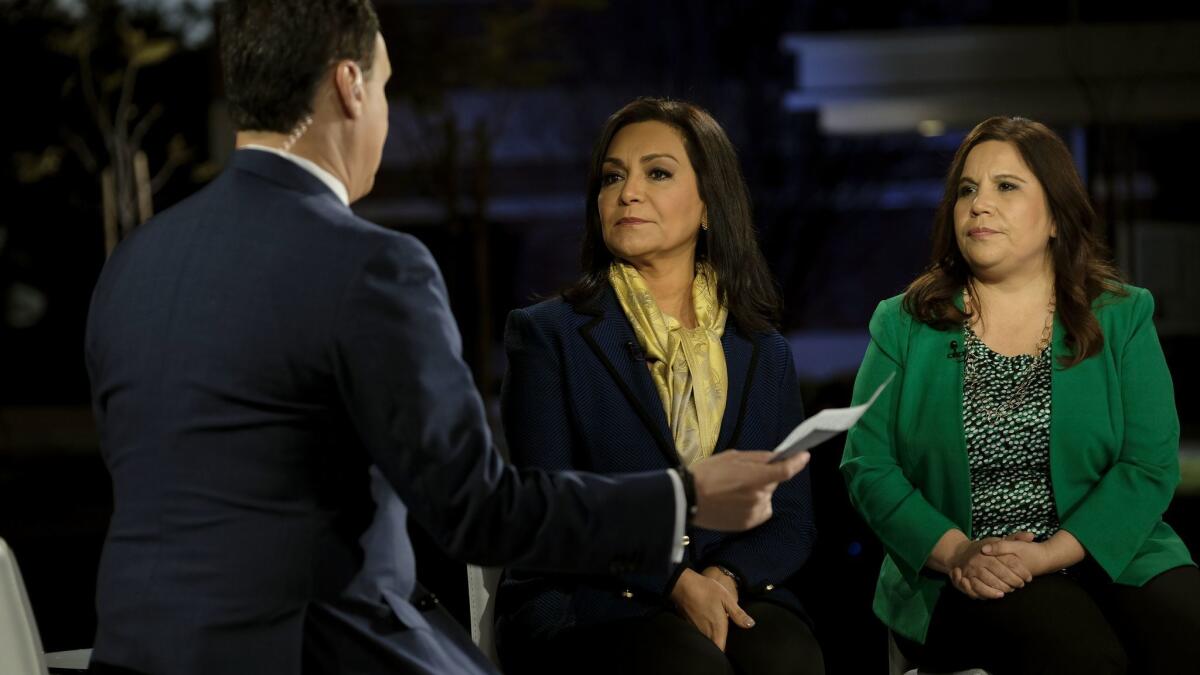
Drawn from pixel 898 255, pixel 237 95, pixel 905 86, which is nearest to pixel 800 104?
pixel 905 86

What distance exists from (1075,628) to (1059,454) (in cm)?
34

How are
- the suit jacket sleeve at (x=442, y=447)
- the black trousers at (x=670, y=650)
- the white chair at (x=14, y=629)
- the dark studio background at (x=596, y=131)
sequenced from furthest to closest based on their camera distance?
the dark studio background at (x=596, y=131)
the black trousers at (x=670, y=650)
the white chair at (x=14, y=629)
the suit jacket sleeve at (x=442, y=447)

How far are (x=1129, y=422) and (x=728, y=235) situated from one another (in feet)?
2.71

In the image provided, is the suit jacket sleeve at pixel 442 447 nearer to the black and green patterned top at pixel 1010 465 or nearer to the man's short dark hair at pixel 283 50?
the man's short dark hair at pixel 283 50

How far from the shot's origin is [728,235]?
Result: 286 cm

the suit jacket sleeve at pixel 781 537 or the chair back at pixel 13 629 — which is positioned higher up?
the chair back at pixel 13 629

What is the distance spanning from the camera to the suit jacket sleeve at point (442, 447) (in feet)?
5.21

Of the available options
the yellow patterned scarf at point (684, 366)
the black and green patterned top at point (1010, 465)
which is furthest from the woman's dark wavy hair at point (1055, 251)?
the yellow patterned scarf at point (684, 366)

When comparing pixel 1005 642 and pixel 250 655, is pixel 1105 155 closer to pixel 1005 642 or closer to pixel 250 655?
pixel 1005 642

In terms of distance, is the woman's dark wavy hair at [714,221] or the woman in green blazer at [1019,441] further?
the woman's dark wavy hair at [714,221]

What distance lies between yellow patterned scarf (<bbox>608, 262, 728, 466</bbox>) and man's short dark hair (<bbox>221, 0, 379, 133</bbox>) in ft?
3.57

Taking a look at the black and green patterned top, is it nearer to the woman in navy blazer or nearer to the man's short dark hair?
the woman in navy blazer

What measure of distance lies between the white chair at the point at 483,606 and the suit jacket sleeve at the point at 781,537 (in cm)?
40

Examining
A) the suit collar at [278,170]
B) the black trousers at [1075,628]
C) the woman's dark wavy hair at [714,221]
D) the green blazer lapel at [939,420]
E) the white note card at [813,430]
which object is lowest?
the black trousers at [1075,628]
